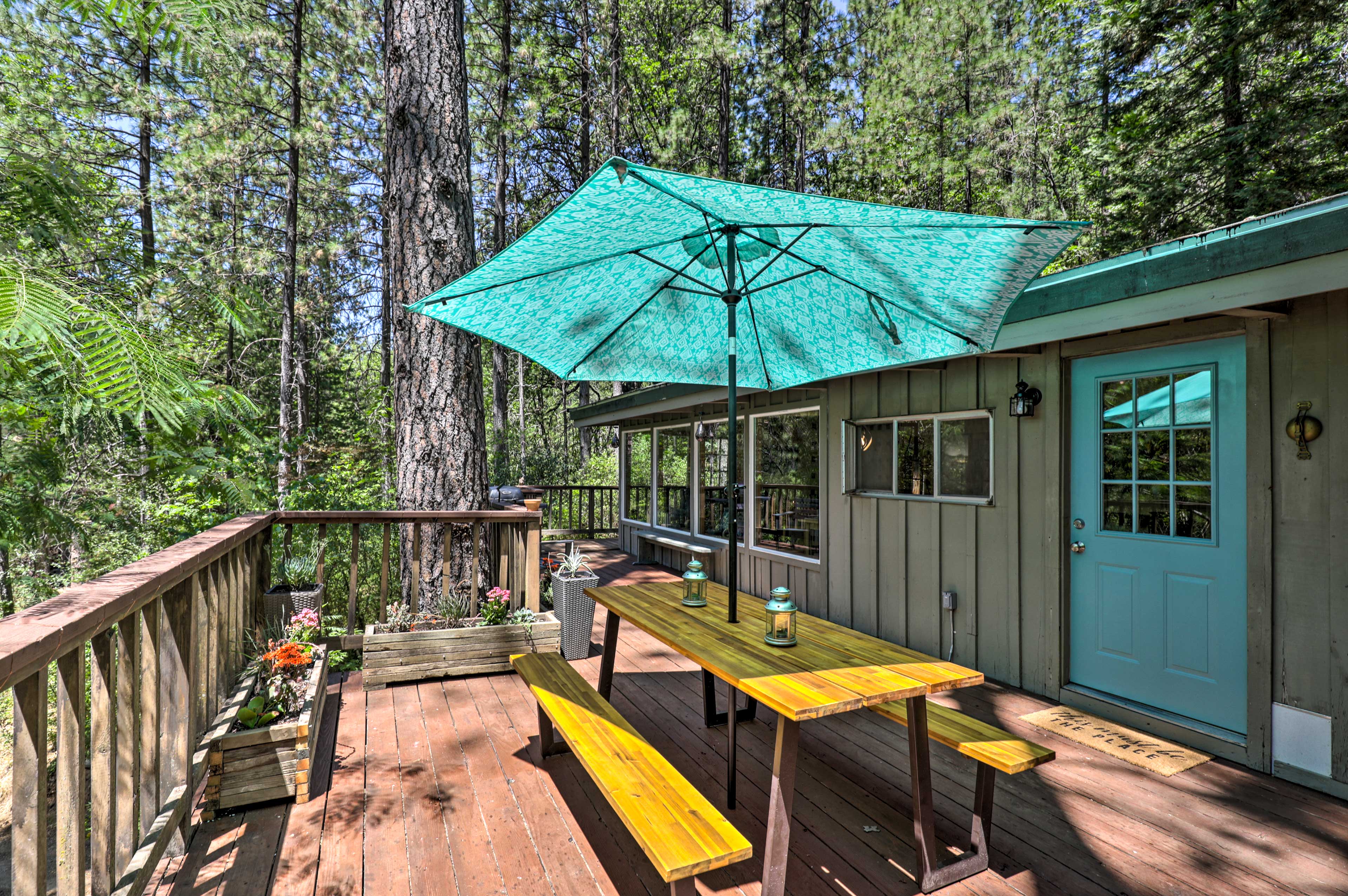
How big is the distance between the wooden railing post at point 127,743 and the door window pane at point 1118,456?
13.1 ft

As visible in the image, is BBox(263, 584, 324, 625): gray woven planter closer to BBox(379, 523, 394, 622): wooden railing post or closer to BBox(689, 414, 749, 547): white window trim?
BBox(379, 523, 394, 622): wooden railing post

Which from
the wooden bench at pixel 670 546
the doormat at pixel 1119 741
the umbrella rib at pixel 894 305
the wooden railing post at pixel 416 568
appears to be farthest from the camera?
the wooden bench at pixel 670 546

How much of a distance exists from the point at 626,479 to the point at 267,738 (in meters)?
7.12

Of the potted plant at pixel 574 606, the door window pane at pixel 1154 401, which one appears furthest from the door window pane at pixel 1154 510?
the potted plant at pixel 574 606

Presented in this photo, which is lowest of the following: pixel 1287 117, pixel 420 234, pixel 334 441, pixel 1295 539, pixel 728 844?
pixel 728 844

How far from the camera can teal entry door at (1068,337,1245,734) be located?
2.83 m

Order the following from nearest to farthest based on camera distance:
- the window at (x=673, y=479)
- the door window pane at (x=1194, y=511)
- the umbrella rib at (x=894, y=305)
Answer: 1. the umbrella rib at (x=894, y=305)
2. the door window pane at (x=1194, y=511)
3. the window at (x=673, y=479)

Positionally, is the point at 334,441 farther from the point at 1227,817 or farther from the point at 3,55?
the point at 1227,817

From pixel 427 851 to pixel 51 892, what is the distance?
1099mm

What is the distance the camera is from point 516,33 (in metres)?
11.0

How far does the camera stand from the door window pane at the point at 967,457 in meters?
3.88

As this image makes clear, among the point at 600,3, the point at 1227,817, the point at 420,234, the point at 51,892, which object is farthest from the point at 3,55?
the point at 600,3

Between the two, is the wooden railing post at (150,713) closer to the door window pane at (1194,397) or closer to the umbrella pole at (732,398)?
the umbrella pole at (732,398)

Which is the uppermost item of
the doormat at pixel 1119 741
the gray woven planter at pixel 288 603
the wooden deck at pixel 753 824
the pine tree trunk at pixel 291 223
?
the pine tree trunk at pixel 291 223
